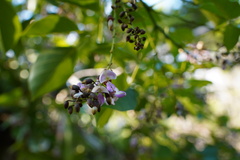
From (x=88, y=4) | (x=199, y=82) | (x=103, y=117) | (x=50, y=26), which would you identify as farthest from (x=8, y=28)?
(x=199, y=82)

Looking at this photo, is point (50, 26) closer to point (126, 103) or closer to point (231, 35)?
point (126, 103)

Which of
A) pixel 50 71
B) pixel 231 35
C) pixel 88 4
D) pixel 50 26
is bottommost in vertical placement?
pixel 50 71

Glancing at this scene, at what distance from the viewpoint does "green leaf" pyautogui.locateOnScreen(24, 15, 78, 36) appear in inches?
27.9

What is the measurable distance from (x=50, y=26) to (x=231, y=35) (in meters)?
0.49

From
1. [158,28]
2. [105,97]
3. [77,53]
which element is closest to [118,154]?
[77,53]

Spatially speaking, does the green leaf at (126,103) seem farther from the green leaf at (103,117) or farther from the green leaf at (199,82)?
the green leaf at (199,82)

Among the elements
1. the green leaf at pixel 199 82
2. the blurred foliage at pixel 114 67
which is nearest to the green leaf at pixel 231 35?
the blurred foliage at pixel 114 67

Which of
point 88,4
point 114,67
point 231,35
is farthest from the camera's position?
point 114,67

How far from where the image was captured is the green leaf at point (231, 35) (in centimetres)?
67

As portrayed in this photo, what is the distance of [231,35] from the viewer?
670 millimetres

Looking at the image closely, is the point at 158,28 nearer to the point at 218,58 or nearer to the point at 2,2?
the point at 218,58

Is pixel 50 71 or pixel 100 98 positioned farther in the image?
pixel 50 71

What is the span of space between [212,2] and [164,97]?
307 millimetres

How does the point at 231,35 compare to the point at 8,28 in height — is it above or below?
above
